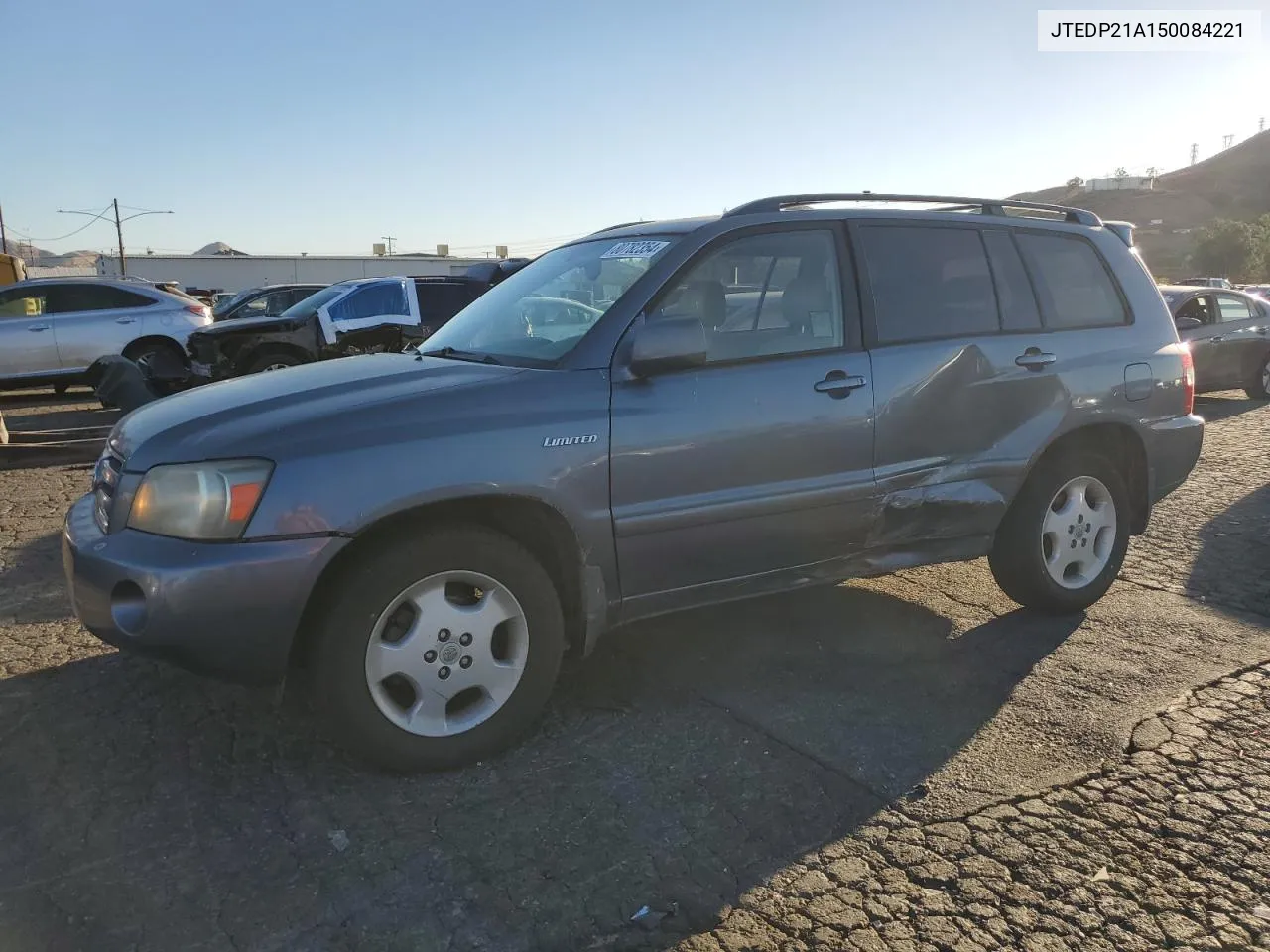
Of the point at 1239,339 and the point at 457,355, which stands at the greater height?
the point at 457,355

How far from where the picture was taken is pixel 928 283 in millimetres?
4109

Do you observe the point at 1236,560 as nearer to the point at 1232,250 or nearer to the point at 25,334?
the point at 25,334

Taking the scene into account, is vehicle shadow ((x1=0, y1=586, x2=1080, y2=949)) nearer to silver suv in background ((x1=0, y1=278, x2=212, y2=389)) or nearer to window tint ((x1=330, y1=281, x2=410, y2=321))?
window tint ((x1=330, y1=281, x2=410, y2=321))

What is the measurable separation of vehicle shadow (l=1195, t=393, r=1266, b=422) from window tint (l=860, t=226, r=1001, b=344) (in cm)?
847

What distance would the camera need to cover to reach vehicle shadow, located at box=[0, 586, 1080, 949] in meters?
2.43

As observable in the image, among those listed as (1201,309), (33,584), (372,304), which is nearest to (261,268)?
(372,304)

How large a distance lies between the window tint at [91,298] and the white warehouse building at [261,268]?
191ft

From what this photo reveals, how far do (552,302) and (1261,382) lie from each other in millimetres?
12415

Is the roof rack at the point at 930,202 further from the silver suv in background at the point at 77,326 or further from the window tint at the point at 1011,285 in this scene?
the silver suv in background at the point at 77,326

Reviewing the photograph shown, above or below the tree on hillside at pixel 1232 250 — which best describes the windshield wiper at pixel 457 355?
below

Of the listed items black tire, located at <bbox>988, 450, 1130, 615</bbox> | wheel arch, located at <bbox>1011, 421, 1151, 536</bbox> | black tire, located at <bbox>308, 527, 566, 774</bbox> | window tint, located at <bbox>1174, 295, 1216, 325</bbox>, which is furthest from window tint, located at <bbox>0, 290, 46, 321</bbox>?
window tint, located at <bbox>1174, 295, 1216, 325</bbox>

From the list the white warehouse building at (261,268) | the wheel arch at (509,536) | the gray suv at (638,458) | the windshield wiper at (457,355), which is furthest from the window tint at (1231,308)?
the white warehouse building at (261,268)

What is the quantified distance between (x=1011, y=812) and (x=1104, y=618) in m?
2.05

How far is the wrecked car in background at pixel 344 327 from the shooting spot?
11.0 meters
